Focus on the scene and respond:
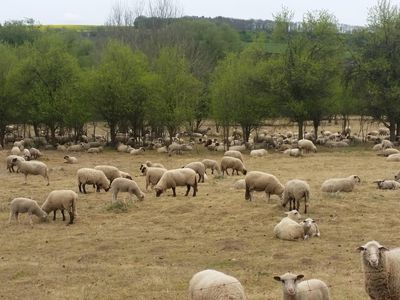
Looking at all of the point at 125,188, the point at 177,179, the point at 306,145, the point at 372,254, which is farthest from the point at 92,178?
the point at 306,145

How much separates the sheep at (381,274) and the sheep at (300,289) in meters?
0.95

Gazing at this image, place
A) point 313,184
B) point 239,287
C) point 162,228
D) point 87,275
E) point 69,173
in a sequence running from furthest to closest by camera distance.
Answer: point 69,173 < point 313,184 < point 162,228 < point 87,275 < point 239,287

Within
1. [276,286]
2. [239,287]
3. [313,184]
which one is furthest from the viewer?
[313,184]

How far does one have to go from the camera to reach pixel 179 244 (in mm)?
16500

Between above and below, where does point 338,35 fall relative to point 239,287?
above

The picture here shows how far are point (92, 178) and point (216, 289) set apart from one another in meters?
16.2

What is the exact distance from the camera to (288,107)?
160 ft

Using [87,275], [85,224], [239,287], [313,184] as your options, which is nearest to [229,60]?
[313,184]

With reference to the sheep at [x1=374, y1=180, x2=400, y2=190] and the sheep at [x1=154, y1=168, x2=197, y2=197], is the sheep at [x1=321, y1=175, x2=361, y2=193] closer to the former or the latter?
the sheep at [x1=374, y1=180, x2=400, y2=190]

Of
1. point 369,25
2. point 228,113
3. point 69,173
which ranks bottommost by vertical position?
point 69,173

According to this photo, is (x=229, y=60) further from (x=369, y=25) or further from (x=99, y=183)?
(x=99, y=183)

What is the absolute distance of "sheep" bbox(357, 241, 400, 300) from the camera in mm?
10656

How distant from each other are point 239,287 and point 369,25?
4654cm

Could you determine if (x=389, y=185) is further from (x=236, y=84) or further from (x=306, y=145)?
(x=236, y=84)
